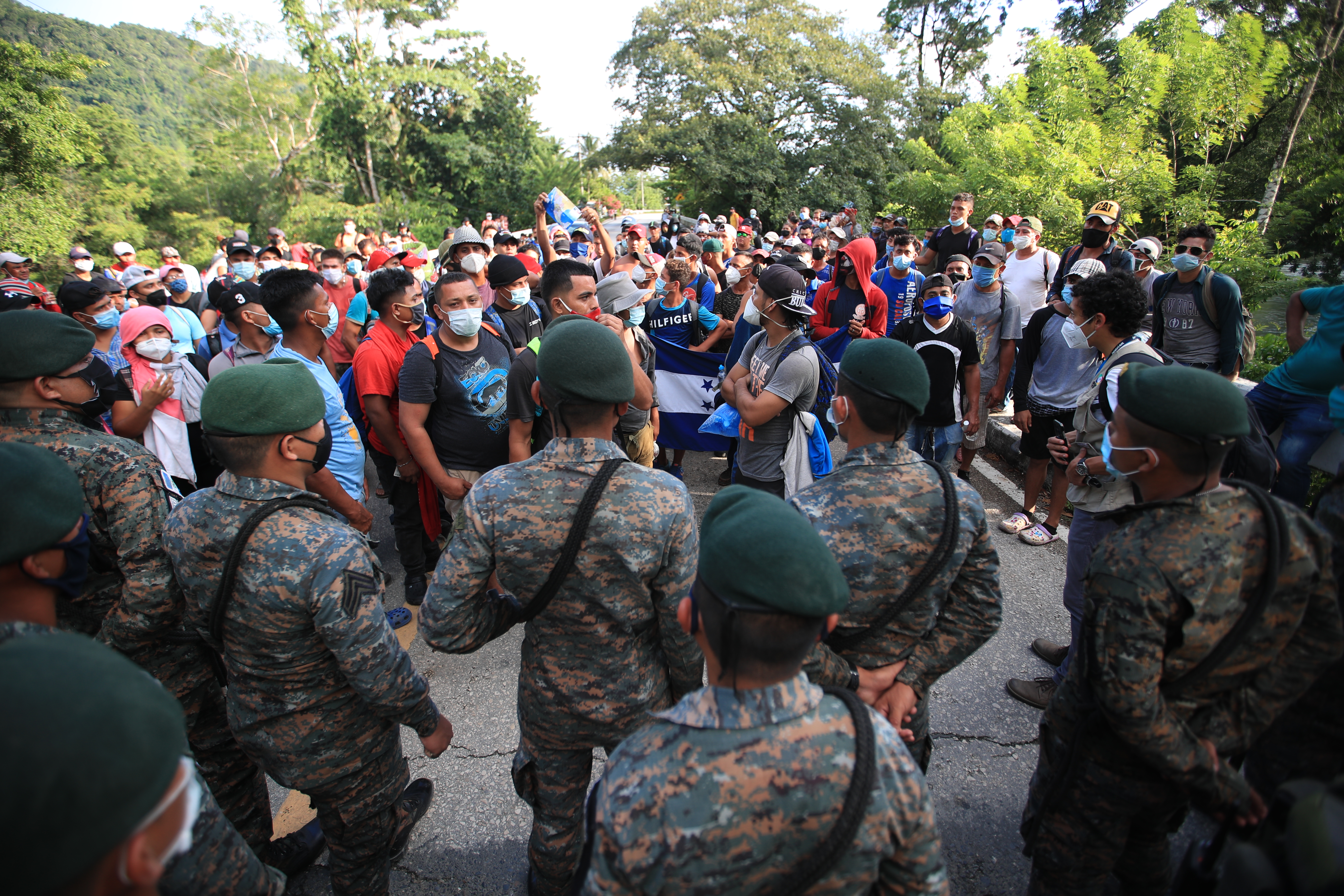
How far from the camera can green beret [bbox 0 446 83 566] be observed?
158 cm

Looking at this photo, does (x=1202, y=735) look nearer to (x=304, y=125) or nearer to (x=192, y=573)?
(x=192, y=573)

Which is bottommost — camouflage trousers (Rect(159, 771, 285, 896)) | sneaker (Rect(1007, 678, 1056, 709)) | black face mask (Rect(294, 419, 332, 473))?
sneaker (Rect(1007, 678, 1056, 709))

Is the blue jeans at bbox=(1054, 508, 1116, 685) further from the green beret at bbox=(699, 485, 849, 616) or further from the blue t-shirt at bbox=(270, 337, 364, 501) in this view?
the blue t-shirt at bbox=(270, 337, 364, 501)

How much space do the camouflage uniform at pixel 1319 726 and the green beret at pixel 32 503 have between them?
3.53 metres

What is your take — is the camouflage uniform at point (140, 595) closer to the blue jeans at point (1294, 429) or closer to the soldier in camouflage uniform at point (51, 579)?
the soldier in camouflage uniform at point (51, 579)

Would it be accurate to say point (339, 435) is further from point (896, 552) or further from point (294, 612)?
point (896, 552)

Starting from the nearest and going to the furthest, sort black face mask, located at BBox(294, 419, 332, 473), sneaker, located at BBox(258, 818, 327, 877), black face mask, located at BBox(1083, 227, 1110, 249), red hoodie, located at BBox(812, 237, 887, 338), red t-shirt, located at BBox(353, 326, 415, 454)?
black face mask, located at BBox(294, 419, 332, 473), sneaker, located at BBox(258, 818, 327, 877), red t-shirt, located at BBox(353, 326, 415, 454), black face mask, located at BBox(1083, 227, 1110, 249), red hoodie, located at BBox(812, 237, 887, 338)

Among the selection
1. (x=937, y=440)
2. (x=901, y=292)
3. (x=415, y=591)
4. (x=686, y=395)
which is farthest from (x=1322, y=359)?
(x=415, y=591)

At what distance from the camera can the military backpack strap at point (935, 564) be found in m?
2.01

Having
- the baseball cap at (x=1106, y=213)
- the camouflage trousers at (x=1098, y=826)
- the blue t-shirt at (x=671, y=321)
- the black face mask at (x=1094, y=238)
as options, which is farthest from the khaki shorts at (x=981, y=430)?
the camouflage trousers at (x=1098, y=826)

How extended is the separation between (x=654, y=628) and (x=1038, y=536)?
4.03m

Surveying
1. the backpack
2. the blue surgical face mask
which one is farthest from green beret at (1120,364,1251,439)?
the blue surgical face mask

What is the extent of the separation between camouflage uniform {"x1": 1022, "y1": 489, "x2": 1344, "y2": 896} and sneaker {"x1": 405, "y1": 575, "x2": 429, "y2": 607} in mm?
3913

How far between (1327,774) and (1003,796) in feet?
3.77
